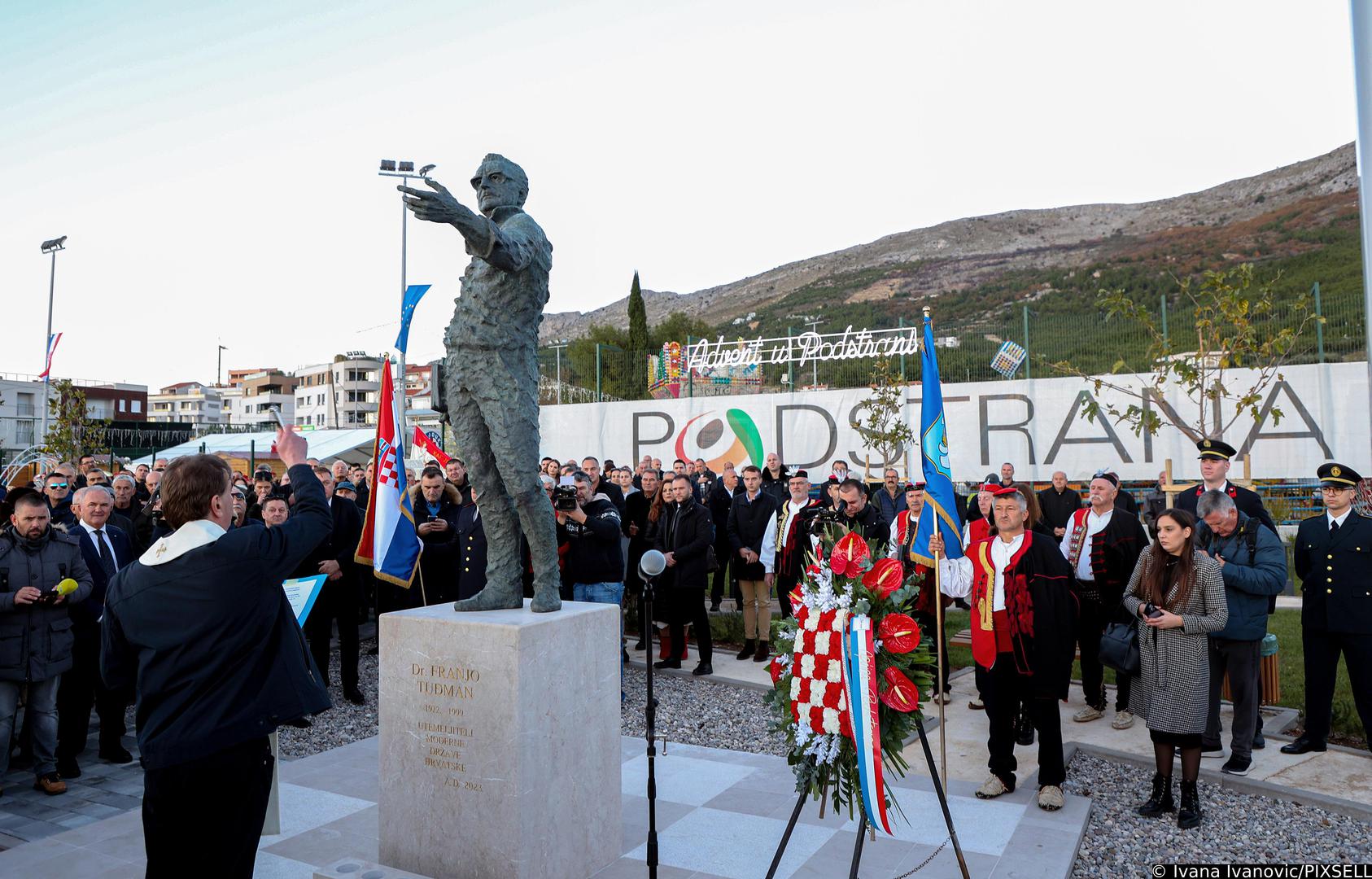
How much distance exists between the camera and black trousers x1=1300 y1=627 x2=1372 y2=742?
18.2ft

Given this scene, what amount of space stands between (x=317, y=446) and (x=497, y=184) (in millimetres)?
22733

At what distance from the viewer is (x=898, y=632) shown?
370 centimetres

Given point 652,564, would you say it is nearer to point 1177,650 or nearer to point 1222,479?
point 1177,650

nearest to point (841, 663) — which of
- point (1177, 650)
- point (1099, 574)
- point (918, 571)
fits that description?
point (1177, 650)

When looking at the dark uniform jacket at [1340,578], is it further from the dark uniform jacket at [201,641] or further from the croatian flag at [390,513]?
the croatian flag at [390,513]

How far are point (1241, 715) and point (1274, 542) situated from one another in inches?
43.1

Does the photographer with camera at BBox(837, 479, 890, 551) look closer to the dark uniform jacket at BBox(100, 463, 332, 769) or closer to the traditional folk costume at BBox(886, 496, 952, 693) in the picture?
the traditional folk costume at BBox(886, 496, 952, 693)

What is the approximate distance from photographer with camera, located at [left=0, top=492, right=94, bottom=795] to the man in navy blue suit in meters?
0.18

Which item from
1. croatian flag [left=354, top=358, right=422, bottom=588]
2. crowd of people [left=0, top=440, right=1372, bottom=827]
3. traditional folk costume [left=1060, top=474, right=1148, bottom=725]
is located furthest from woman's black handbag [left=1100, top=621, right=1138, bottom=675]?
croatian flag [left=354, top=358, right=422, bottom=588]

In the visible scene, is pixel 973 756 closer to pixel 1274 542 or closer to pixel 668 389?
pixel 1274 542

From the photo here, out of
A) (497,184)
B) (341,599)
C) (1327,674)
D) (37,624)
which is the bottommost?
(1327,674)

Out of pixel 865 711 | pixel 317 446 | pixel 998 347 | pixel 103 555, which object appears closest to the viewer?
pixel 865 711

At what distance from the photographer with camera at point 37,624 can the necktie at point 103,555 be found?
45 cm

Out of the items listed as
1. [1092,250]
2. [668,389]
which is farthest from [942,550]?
[1092,250]
